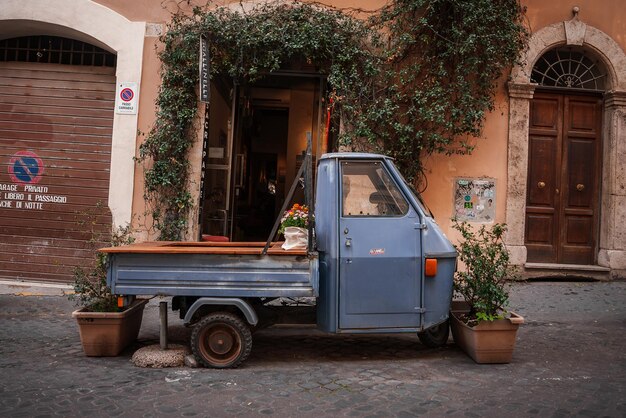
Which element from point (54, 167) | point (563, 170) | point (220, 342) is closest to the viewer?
point (220, 342)

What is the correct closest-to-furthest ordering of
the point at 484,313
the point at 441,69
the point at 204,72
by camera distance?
the point at 484,313
the point at 441,69
the point at 204,72

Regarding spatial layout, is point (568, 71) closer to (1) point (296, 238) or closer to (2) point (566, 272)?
(2) point (566, 272)

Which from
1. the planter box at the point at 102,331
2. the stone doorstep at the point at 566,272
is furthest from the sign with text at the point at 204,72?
the stone doorstep at the point at 566,272

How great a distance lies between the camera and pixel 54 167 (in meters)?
8.99

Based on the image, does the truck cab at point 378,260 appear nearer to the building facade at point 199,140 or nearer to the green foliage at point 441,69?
the green foliage at point 441,69

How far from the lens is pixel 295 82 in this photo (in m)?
11.3

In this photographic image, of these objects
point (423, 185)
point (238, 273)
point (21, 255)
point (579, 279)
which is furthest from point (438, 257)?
point (21, 255)

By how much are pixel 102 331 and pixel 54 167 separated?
4.87m

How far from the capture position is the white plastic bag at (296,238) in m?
4.89

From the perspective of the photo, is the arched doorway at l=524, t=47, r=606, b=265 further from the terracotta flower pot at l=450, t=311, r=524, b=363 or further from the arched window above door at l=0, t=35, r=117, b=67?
the arched window above door at l=0, t=35, r=117, b=67

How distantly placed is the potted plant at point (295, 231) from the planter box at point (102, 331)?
1.77m

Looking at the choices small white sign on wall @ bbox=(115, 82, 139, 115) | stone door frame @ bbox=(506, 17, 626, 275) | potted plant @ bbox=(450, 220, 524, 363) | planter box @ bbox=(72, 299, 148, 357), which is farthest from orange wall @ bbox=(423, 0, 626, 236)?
planter box @ bbox=(72, 299, 148, 357)

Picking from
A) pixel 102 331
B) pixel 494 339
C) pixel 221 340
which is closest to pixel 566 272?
pixel 494 339

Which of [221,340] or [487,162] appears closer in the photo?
[221,340]
